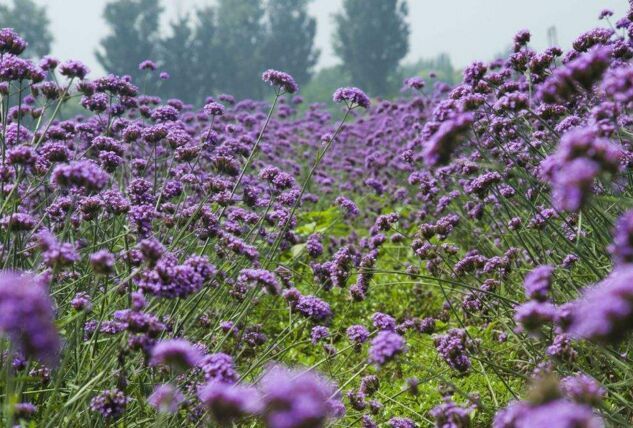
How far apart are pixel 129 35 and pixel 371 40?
20.7m

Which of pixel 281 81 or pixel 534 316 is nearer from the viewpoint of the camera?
pixel 534 316

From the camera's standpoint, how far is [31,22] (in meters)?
53.7

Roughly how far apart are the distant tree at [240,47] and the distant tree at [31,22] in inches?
596

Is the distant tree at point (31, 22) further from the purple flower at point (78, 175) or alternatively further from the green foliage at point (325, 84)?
the purple flower at point (78, 175)

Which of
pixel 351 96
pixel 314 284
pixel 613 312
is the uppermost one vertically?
pixel 351 96

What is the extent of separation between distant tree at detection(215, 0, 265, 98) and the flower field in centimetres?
4717

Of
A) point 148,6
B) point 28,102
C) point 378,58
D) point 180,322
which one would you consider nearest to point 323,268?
point 180,322

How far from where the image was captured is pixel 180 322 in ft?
10.2

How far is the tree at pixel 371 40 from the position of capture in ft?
172

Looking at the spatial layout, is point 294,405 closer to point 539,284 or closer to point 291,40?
point 539,284

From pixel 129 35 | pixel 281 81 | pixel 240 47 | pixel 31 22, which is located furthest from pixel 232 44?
pixel 281 81

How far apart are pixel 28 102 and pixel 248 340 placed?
4426 mm

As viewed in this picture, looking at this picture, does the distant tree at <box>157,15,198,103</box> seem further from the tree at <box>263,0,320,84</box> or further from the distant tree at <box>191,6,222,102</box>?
the tree at <box>263,0,320,84</box>

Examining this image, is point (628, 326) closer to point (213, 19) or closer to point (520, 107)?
point (520, 107)
